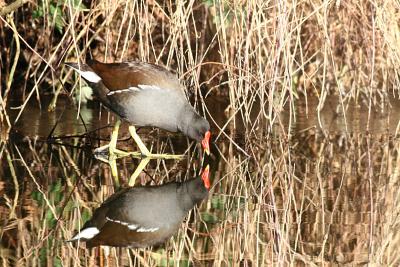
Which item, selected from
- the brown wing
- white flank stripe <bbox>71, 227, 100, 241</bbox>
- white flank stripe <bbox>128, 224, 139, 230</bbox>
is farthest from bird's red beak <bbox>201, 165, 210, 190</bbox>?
white flank stripe <bbox>71, 227, 100, 241</bbox>

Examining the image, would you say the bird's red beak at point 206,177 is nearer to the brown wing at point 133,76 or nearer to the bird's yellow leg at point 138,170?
the bird's yellow leg at point 138,170

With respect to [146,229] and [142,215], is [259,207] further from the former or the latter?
[146,229]

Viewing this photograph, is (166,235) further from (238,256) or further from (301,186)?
(301,186)

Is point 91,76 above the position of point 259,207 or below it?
above

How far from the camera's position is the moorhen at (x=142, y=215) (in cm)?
522

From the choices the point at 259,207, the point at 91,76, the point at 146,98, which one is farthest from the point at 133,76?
the point at 259,207

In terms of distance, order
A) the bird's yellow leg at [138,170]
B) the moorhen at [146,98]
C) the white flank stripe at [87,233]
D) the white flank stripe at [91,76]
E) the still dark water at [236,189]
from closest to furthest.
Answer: the still dark water at [236,189] < the white flank stripe at [87,233] < the bird's yellow leg at [138,170] < the moorhen at [146,98] < the white flank stripe at [91,76]

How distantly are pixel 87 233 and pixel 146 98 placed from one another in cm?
226

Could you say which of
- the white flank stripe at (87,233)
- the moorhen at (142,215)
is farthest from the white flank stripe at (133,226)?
the white flank stripe at (87,233)

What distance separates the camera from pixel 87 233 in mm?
5238

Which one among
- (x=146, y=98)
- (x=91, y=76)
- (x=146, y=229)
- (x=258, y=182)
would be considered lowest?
(x=146, y=229)

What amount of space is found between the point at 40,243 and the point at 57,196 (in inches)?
41.3

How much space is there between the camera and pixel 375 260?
4938 mm

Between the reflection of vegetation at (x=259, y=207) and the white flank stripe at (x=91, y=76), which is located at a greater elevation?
the white flank stripe at (x=91, y=76)
